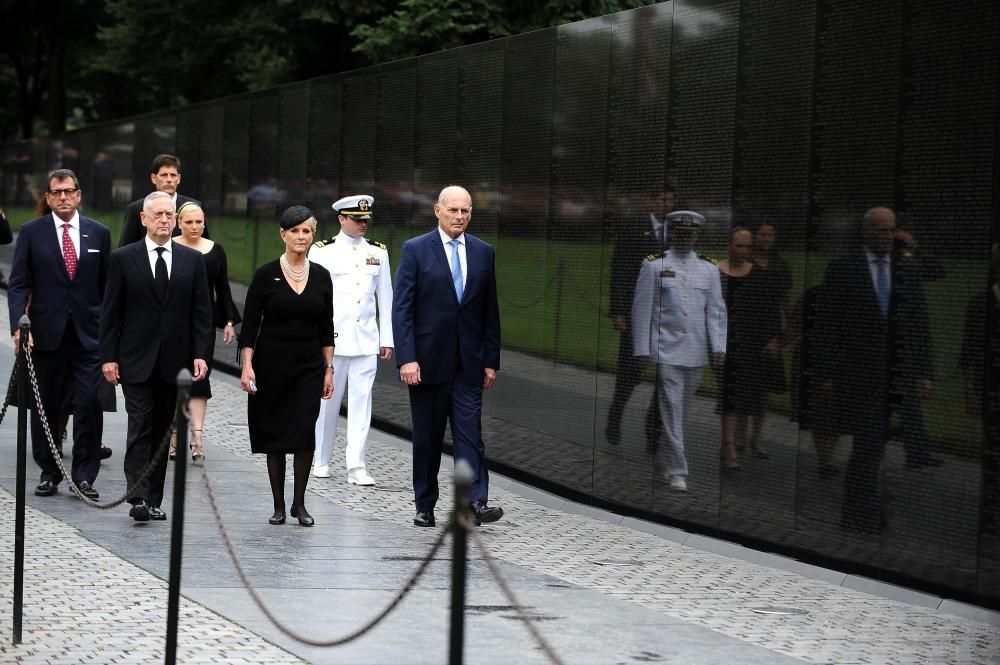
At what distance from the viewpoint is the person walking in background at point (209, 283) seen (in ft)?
42.3

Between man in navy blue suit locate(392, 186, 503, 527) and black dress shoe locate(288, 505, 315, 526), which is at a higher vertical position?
man in navy blue suit locate(392, 186, 503, 527)

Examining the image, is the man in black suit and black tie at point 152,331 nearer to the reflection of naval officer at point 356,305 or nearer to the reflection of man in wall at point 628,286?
the reflection of naval officer at point 356,305

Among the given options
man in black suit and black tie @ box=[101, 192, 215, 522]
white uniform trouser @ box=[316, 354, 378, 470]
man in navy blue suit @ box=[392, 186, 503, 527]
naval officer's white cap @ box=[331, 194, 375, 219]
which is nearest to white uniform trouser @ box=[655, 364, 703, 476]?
man in navy blue suit @ box=[392, 186, 503, 527]

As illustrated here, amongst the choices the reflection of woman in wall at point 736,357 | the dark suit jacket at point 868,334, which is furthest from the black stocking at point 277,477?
the dark suit jacket at point 868,334

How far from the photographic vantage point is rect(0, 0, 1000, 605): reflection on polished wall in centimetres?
866

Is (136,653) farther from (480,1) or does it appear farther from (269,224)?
(480,1)

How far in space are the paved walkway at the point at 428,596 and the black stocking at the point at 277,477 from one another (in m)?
0.16

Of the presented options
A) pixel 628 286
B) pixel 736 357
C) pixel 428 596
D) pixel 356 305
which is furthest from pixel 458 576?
pixel 356 305

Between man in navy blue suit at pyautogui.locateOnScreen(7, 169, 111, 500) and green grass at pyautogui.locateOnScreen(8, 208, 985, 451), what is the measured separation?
3087mm

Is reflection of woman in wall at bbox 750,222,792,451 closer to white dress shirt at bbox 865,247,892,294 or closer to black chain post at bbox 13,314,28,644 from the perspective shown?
white dress shirt at bbox 865,247,892,294

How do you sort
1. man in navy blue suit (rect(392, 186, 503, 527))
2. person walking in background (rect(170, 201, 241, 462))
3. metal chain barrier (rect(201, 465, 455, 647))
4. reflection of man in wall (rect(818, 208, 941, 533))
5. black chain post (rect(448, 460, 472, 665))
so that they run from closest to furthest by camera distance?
1. black chain post (rect(448, 460, 472, 665))
2. metal chain barrier (rect(201, 465, 455, 647))
3. reflection of man in wall (rect(818, 208, 941, 533))
4. man in navy blue suit (rect(392, 186, 503, 527))
5. person walking in background (rect(170, 201, 241, 462))

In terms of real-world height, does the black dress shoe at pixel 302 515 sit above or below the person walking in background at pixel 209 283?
below

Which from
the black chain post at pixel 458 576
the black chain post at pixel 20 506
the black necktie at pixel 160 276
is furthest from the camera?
the black necktie at pixel 160 276

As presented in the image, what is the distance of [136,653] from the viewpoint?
7.11 meters
